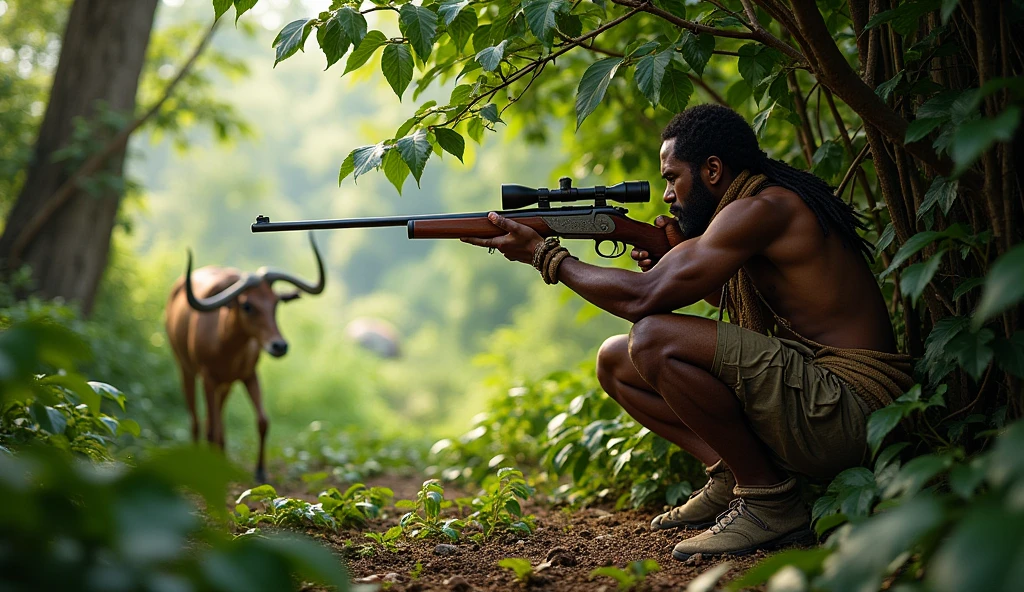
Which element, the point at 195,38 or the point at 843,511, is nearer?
the point at 843,511

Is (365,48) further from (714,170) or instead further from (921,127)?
(921,127)

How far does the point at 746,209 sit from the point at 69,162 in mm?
7012

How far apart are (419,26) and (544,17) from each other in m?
0.38

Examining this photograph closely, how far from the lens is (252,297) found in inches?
245

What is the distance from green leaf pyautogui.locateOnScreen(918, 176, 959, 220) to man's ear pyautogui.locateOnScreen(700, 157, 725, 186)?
0.68 meters

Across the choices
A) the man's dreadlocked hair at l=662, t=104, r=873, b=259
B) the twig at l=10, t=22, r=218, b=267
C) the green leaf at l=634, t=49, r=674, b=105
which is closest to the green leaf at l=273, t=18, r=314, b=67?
the green leaf at l=634, t=49, r=674, b=105

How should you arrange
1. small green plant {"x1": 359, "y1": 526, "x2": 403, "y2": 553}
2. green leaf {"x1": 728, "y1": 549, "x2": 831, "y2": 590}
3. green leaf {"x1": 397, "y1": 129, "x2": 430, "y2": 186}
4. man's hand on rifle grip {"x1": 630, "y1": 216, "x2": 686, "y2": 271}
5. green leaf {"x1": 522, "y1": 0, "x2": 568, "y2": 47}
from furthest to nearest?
1. man's hand on rifle grip {"x1": 630, "y1": 216, "x2": 686, "y2": 271}
2. small green plant {"x1": 359, "y1": 526, "x2": 403, "y2": 553}
3. green leaf {"x1": 397, "y1": 129, "x2": 430, "y2": 186}
4. green leaf {"x1": 522, "y1": 0, "x2": 568, "y2": 47}
5. green leaf {"x1": 728, "y1": 549, "x2": 831, "y2": 590}

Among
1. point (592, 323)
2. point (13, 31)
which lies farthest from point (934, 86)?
A: point (592, 323)

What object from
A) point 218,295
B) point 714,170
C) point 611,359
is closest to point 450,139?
point 714,170

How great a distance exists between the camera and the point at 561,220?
326cm

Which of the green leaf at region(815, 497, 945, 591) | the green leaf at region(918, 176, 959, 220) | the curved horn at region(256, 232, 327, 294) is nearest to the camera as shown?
the green leaf at region(815, 497, 945, 591)

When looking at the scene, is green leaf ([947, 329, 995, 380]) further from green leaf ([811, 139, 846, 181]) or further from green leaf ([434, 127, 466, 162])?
green leaf ([434, 127, 466, 162])

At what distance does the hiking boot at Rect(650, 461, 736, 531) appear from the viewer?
3.17 metres

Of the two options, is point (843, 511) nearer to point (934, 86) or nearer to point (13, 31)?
point (934, 86)
